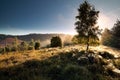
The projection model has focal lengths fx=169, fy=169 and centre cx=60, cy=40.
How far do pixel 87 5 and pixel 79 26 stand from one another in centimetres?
438

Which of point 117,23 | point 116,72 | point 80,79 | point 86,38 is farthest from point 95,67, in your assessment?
point 117,23

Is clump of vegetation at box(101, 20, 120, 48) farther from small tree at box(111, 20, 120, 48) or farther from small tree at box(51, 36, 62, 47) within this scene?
small tree at box(51, 36, 62, 47)

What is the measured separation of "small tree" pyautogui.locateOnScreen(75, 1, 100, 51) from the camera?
31500 millimetres

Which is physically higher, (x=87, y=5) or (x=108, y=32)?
(x=87, y=5)

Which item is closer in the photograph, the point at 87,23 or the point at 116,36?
the point at 87,23

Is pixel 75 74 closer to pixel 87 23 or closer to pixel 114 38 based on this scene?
pixel 87 23

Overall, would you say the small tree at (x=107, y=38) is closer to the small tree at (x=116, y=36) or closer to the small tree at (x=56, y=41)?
the small tree at (x=116, y=36)

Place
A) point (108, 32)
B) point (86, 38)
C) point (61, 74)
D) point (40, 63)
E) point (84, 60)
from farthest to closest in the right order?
point (108, 32), point (86, 38), point (84, 60), point (40, 63), point (61, 74)

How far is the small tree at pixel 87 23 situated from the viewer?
31500mm

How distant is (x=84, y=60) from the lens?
21.2m

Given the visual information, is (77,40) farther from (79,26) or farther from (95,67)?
(95,67)

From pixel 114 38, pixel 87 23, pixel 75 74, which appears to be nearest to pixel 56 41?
pixel 114 38

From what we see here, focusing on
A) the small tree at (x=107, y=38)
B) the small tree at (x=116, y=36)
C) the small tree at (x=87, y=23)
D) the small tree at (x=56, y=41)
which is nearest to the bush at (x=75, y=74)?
the small tree at (x=87, y=23)

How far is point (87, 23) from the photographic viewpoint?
104ft
